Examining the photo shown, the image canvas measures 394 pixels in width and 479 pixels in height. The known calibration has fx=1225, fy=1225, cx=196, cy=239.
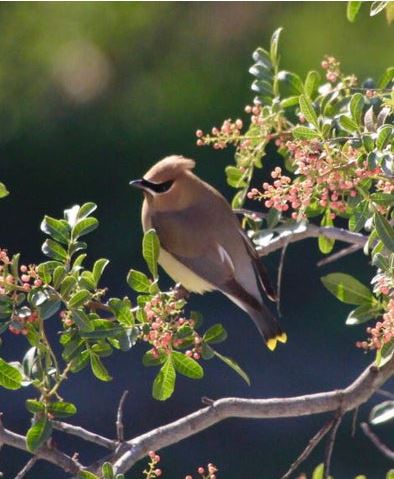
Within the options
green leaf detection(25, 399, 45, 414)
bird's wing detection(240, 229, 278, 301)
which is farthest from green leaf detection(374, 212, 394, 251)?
bird's wing detection(240, 229, 278, 301)

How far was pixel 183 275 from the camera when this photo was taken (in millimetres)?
3553

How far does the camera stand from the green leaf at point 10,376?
2092 millimetres

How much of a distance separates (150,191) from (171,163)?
0.10 metres

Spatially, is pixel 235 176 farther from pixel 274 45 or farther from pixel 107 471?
pixel 107 471

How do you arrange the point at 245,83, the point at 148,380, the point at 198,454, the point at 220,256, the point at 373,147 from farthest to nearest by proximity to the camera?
the point at 245,83 < the point at 148,380 < the point at 198,454 < the point at 220,256 < the point at 373,147

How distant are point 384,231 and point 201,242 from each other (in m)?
1.57

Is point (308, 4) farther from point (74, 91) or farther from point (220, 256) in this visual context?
point (220, 256)

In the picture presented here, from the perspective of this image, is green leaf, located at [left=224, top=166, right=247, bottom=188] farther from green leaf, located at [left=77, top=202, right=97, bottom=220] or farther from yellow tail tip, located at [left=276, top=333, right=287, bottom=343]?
yellow tail tip, located at [left=276, top=333, right=287, bottom=343]

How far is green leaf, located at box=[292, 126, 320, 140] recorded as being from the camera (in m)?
2.07

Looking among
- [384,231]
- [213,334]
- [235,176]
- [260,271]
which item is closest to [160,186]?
[260,271]

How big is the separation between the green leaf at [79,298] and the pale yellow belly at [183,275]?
4.65 ft

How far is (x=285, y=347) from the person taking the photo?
611 cm

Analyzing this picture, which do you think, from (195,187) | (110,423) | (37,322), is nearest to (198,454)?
(110,423)

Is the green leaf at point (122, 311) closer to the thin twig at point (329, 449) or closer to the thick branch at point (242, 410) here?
the thick branch at point (242, 410)
